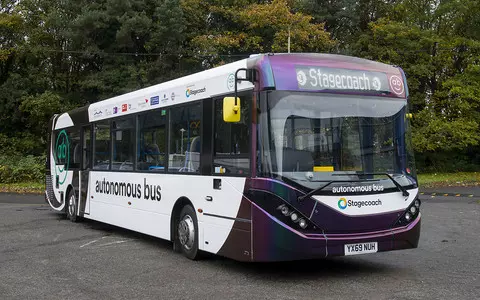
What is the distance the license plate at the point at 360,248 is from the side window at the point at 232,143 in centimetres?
164

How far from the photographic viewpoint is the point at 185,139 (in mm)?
9227

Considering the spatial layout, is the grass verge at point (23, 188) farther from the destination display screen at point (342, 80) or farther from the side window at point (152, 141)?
the destination display screen at point (342, 80)

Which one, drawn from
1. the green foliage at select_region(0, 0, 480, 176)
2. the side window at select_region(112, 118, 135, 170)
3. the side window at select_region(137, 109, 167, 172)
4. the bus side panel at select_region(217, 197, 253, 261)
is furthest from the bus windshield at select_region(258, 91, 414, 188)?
the green foliage at select_region(0, 0, 480, 176)

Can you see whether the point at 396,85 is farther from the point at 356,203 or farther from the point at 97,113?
the point at 97,113

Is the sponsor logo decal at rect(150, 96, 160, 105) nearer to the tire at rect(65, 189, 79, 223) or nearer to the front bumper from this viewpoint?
the front bumper

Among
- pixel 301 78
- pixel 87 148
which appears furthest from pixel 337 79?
pixel 87 148

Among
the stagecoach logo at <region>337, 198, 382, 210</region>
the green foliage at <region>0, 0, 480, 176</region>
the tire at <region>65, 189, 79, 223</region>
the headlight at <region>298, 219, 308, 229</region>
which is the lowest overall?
the tire at <region>65, 189, 79, 223</region>

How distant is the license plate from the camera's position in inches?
287

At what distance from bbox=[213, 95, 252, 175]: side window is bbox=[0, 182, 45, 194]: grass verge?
1920cm

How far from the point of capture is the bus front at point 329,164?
7.07m

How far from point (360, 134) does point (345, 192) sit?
36.2 inches

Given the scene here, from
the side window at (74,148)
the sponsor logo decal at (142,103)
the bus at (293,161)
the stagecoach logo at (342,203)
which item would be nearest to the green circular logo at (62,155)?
the side window at (74,148)

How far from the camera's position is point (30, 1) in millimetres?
38375

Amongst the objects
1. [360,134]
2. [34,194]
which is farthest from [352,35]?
[360,134]
